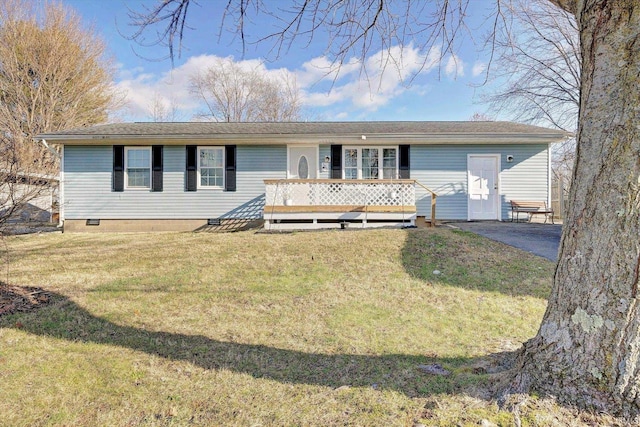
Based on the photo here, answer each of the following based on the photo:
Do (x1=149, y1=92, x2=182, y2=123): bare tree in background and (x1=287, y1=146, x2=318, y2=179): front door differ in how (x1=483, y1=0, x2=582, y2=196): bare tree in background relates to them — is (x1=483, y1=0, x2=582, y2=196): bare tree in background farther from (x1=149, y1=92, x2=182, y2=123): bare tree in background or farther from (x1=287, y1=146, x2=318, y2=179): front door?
(x1=149, y1=92, x2=182, y2=123): bare tree in background

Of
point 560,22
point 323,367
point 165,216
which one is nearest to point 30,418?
point 323,367

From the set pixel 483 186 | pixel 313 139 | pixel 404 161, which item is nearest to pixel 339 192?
pixel 313 139

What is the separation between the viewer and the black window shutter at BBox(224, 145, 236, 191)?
10.4 meters

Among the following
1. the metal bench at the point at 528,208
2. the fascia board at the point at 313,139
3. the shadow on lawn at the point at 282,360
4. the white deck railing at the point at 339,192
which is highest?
the fascia board at the point at 313,139

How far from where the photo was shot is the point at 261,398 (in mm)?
2207

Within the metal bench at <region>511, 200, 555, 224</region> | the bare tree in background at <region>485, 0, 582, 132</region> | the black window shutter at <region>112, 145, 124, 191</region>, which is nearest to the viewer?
the metal bench at <region>511, 200, 555, 224</region>

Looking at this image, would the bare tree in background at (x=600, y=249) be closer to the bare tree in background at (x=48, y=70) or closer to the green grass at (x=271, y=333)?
the green grass at (x=271, y=333)

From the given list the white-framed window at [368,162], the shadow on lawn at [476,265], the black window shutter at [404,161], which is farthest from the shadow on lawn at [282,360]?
the black window shutter at [404,161]

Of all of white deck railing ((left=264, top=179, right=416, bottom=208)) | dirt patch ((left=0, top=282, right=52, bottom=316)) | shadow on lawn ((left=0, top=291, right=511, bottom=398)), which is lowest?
shadow on lawn ((left=0, top=291, right=511, bottom=398))

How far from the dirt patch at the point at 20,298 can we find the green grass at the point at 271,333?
17 centimetres

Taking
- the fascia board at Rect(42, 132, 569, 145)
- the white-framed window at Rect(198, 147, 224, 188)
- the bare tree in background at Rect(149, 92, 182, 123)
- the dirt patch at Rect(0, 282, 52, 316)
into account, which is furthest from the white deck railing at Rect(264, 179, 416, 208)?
the bare tree in background at Rect(149, 92, 182, 123)

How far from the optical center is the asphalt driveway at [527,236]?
6.42 m

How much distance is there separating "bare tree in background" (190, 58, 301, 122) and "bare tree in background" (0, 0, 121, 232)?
6.86 meters

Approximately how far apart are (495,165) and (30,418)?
11.6 metres
